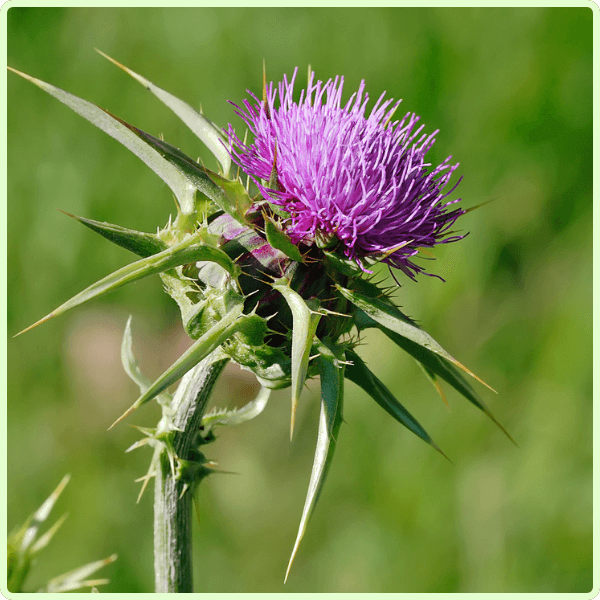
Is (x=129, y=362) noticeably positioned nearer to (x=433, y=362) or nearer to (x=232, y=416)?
(x=232, y=416)

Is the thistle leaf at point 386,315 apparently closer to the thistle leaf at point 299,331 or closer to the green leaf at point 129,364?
the thistle leaf at point 299,331

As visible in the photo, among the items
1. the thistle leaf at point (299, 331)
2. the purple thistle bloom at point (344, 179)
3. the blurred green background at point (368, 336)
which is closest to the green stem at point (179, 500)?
the thistle leaf at point (299, 331)

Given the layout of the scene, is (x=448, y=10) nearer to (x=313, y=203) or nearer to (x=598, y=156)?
(x=598, y=156)

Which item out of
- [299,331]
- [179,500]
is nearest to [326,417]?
[299,331]

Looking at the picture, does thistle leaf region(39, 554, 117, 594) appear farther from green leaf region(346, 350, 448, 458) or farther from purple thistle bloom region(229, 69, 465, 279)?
purple thistle bloom region(229, 69, 465, 279)

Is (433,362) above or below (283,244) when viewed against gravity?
below
